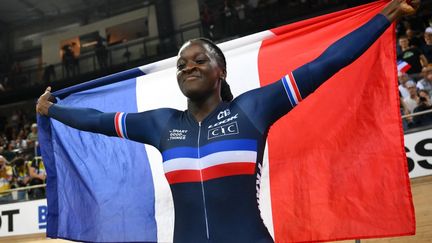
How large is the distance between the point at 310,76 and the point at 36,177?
21.1 feet

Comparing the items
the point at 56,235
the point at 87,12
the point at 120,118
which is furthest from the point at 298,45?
the point at 87,12

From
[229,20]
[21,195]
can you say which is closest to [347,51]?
[21,195]

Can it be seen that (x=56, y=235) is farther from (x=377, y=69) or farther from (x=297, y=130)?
(x=377, y=69)

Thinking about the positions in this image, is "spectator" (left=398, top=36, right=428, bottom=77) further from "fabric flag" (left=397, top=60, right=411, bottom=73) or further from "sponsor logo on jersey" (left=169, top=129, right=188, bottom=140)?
"sponsor logo on jersey" (left=169, top=129, right=188, bottom=140)

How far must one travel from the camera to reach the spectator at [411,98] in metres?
5.50

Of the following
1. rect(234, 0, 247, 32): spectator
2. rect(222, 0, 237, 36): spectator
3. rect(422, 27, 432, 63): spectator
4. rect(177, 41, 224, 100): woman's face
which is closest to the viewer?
rect(177, 41, 224, 100): woman's face

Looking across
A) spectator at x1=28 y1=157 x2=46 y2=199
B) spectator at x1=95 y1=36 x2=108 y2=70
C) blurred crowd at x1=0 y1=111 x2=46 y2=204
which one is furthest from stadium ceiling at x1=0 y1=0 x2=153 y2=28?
spectator at x1=28 y1=157 x2=46 y2=199

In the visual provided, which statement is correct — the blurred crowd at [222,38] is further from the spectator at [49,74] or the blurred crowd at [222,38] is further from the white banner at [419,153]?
the white banner at [419,153]

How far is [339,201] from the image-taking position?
264cm

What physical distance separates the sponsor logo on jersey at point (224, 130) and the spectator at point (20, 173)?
6405 millimetres

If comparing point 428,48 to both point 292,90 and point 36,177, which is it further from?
point 36,177

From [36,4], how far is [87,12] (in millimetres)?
1982

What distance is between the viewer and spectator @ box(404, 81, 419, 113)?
18.1ft

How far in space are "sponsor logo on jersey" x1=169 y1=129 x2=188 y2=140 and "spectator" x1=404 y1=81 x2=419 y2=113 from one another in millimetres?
4108
